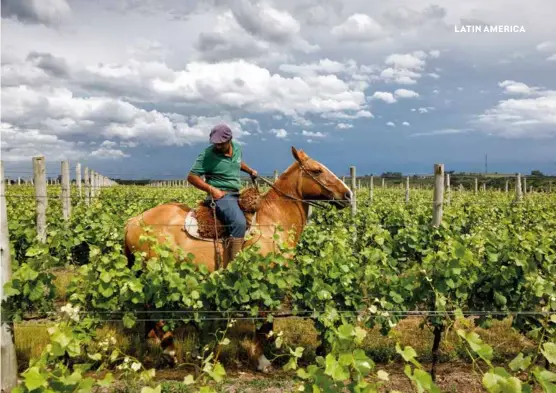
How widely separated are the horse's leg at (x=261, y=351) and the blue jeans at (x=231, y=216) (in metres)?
1.07

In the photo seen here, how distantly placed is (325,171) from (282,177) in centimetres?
55

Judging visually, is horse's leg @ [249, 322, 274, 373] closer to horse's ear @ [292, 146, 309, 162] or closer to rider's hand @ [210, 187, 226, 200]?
rider's hand @ [210, 187, 226, 200]

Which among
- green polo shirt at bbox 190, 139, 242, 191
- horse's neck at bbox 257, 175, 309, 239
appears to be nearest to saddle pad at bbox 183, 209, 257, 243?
horse's neck at bbox 257, 175, 309, 239

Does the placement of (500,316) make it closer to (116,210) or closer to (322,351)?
(322,351)

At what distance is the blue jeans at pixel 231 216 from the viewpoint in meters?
5.41

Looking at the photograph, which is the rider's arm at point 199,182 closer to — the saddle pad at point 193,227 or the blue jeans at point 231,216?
the blue jeans at point 231,216

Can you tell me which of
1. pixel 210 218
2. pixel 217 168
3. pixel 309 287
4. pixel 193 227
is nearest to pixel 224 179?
pixel 217 168

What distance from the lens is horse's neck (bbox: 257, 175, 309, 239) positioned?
5812 mm

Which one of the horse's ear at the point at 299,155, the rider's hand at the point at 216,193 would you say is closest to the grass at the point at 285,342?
the rider's hand at the point at 216,193

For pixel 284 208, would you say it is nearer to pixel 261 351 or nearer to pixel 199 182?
pixel 199 182

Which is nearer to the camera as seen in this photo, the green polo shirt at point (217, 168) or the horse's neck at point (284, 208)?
the green polo shirt at point (217, 168)

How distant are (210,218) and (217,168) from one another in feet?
1.97

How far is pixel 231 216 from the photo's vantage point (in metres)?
5.41

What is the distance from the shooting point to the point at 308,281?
4938 mm
